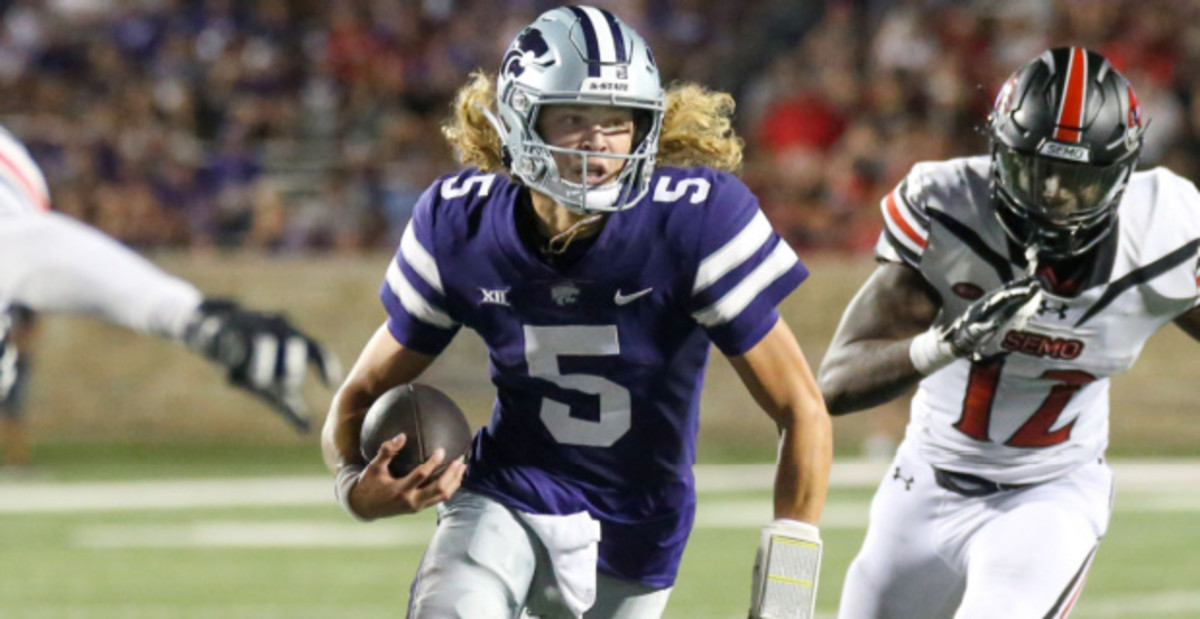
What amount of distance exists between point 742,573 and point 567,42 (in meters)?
4.59

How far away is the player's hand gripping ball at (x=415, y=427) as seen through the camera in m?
3.53

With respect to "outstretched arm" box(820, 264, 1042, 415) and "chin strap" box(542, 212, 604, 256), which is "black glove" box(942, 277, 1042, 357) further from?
"chin strap" box(542, 212, 604, 256)

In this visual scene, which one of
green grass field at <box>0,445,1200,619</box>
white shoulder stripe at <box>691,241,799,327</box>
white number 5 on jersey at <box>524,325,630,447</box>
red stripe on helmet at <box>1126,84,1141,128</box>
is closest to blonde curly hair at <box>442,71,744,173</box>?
white shoulder stripe at <box>691,241,799,327</box>

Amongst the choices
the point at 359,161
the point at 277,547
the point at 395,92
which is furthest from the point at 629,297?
the point at 395,92

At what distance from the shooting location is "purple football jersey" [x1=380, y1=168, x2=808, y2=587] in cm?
355

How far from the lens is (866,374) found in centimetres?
410

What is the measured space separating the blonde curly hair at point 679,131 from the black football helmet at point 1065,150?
1.95ft

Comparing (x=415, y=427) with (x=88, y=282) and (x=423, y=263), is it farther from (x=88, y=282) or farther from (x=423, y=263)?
(x=88, y=282)

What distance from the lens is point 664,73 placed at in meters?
14.0

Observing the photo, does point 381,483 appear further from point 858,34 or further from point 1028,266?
point 858,34

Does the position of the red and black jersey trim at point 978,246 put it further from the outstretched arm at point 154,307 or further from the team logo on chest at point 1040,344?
the outstretched arm at point 154,307

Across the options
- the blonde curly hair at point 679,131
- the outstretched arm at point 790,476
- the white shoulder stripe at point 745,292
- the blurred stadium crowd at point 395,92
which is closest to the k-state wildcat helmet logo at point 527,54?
the blonde curly hair at point 679,131

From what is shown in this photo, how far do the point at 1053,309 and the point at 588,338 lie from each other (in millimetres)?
1115

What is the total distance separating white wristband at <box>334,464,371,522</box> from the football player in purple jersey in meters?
0.01
